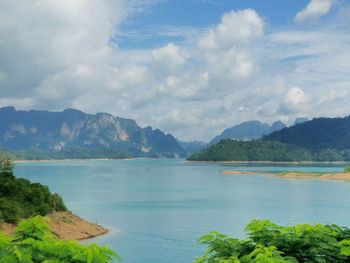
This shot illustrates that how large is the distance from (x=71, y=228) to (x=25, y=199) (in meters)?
5.13

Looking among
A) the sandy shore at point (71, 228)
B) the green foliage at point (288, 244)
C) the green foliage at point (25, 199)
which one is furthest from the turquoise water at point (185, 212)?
the green foliage at point (288, 244)

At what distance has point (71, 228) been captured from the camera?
38250 millimetres

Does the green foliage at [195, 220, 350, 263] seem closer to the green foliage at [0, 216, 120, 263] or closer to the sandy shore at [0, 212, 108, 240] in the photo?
the green foliage at [0, 216, 120, 263]

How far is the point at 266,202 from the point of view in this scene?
63906 mm

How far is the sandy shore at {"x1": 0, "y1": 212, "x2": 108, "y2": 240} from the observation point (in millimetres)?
36906

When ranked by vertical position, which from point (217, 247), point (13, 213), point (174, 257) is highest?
point (217, 247)

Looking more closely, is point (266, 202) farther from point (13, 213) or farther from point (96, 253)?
point (96, 253)

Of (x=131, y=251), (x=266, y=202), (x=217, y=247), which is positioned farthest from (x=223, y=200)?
(x=217, y=247)

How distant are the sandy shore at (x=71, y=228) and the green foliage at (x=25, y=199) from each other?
1099mm

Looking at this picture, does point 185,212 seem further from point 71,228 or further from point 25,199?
point 25,199

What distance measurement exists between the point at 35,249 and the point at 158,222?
38894mm

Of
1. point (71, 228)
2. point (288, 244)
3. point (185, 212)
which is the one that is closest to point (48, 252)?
point (288, 244)

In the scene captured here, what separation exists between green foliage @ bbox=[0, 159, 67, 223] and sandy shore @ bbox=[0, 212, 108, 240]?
3.60 feet

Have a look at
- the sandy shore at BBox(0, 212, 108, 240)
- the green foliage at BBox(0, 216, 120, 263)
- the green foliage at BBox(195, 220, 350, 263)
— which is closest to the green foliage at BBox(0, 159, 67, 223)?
the sandy shore at BBox(0, 212, 108, 240)
